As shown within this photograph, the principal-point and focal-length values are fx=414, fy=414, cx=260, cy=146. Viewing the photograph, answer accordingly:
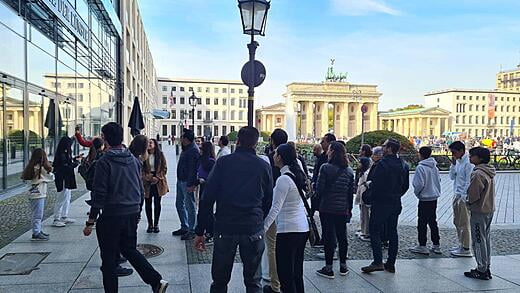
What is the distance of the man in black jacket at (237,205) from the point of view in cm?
364

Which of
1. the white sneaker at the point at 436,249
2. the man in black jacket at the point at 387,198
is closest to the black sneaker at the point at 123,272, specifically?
the man in black jacket at the point at 387,198

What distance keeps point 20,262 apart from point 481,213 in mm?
6446

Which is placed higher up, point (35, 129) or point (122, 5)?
point (122, 5)

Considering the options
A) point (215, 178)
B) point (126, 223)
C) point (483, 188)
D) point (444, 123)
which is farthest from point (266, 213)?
point (444, 123)

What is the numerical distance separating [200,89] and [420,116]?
208ft

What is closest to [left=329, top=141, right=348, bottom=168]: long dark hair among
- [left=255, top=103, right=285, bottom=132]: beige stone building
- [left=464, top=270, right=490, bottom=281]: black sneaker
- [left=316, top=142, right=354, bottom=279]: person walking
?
[left=316, top=142, right=354, bottom=279]: person walking

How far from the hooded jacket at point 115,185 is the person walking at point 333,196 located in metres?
2.35

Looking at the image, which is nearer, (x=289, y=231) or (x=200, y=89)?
(x=289, y=231)

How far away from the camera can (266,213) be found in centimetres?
406

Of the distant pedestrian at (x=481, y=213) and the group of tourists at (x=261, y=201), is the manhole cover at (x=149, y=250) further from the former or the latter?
the distant pedestrian at (x=481, y=213)

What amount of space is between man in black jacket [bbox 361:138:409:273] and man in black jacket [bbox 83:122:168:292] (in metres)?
2.91

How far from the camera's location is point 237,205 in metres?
3.63

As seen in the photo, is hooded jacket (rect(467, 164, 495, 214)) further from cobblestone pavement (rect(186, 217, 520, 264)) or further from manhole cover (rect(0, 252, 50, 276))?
manhole cover (rect(0, 252, 50, 276))

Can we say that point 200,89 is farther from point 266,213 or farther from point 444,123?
point 266,213
